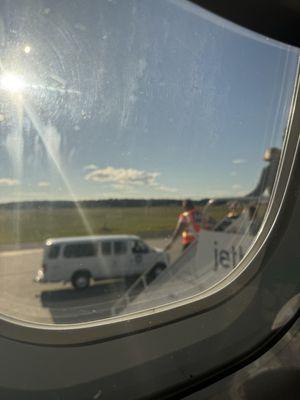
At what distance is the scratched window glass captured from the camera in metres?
0.82

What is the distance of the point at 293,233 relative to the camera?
1.06 metres

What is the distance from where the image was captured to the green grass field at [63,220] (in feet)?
2.72

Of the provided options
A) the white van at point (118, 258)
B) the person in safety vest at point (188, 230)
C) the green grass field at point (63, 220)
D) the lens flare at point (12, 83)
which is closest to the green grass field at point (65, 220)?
the green grass field at point (63, 220)

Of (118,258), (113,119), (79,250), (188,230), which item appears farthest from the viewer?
(118,258)

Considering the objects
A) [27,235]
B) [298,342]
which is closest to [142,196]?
[27,235]

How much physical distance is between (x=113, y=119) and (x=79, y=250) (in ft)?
1.89

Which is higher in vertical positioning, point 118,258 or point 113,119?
point 113,119

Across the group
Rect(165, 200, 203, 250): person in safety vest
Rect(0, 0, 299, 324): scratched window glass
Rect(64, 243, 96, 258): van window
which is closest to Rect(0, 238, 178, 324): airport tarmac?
Rect(0, 0, 299, 324): scratched window glass

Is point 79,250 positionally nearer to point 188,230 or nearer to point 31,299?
point 31,299

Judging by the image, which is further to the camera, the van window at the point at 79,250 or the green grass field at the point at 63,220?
the van window at the point at 79,250

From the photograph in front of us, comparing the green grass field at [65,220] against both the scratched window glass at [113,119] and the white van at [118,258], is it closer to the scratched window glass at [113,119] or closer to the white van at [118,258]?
the scratched window glass at [113,119]

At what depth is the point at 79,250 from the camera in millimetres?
1375

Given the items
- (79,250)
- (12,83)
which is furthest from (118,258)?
Result: (12,83)

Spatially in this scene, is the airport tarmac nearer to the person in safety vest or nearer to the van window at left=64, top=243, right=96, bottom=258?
the van window at left=64, top=243, right=96, bottom=258
